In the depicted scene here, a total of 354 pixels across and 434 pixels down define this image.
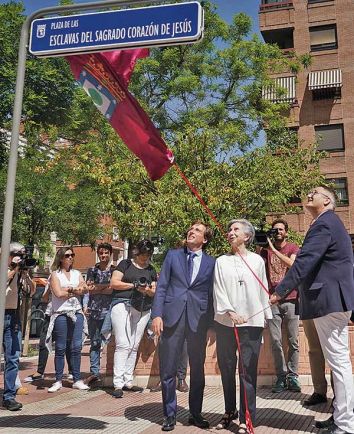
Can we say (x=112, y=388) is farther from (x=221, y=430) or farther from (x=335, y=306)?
(x=335, y=306)

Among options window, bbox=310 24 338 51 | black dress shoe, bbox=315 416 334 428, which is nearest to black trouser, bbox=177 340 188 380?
black dress shoe, bbox=315 416 334 428

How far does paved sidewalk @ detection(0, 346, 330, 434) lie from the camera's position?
4.85 metres

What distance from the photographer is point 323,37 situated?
3119 centimetres

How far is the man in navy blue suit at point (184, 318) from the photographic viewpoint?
4969mm

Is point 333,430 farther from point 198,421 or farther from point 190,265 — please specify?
point 190,265

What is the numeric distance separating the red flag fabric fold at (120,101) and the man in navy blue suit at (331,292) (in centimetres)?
184

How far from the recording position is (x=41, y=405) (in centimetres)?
616

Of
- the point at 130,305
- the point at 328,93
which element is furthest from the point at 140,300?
the point at 328,93

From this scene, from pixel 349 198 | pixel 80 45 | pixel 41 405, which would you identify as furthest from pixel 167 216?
pixel 349 198

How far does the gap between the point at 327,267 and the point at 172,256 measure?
152cm

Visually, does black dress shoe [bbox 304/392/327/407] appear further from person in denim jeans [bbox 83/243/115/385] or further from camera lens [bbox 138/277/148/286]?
person in denim jeans [bbox 83/243/115/385]

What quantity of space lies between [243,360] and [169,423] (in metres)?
0.88

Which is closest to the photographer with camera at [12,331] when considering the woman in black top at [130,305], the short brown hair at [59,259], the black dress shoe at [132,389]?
the short brown hair at [59,259]

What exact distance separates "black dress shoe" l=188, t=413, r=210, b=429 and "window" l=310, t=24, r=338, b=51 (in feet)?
97.4
